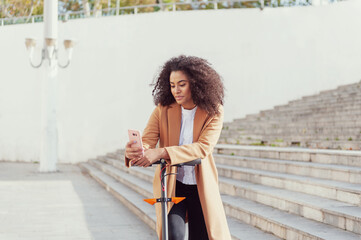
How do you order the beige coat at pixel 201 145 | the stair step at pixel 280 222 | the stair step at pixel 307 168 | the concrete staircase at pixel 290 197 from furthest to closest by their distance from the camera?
the stair step at pixel 307 168
the concrete staircase at pixel 290 197
the stair step at pixel 280 222
the beige coat at pixel 201 145

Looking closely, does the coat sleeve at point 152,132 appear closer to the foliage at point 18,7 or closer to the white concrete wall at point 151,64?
the white concrete wall at point 151,64

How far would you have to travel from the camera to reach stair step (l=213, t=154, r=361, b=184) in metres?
5.14

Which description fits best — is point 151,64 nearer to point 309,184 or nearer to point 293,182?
point 293,182

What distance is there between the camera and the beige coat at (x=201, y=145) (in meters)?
2.45

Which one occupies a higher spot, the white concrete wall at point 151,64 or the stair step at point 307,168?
the white concrete wall at point 151,64

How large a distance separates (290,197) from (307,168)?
0.98 metres

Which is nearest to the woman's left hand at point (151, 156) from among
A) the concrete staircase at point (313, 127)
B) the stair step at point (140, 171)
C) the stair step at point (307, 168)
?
the stair step at point (307, 168)

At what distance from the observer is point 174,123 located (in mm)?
2545

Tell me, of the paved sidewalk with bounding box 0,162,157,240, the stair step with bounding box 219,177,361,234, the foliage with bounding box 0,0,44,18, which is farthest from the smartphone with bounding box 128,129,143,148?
the foliage with bounding box 0,0,44,18

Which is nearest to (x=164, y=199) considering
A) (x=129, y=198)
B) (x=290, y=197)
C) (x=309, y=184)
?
(x=290, y=197)

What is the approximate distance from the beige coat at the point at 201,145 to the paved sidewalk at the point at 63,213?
3.31m

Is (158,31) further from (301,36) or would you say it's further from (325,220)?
(325,220)

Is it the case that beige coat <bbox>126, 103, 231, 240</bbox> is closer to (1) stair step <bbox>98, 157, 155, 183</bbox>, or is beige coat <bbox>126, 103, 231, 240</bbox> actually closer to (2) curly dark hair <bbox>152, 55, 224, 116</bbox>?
(2) curly dark hair <bbox>152, 55, 224, 116</bbox>

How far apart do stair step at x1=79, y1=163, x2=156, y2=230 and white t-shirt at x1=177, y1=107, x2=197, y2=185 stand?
3.45 m
